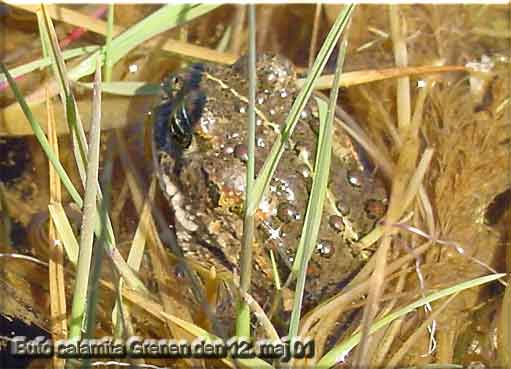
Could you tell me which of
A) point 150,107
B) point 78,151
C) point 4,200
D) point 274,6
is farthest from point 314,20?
point 78,151

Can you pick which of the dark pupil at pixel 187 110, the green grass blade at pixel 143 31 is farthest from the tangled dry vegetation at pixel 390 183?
the dark pupil at pixel 187 110

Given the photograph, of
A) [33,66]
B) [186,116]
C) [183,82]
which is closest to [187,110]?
[186,116]

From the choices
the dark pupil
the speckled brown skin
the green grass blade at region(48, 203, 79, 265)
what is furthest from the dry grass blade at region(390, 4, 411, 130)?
the green grass blade at region(48, 203, 79, 265)

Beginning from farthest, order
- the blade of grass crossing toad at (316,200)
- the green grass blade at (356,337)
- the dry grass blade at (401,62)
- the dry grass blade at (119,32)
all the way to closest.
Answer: the dry grass blade at (119,32), the dry grass blade at (401,62), the green grass blade at (356,337), the blade of grass crossing toad at (316,200)

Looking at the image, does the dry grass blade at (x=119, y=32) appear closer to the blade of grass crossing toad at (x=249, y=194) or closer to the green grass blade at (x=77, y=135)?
the green grass blade at (x=77, y=135)

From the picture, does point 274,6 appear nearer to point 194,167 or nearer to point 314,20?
point 314,20

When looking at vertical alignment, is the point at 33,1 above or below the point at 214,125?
above

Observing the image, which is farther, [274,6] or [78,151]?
[274,6]
